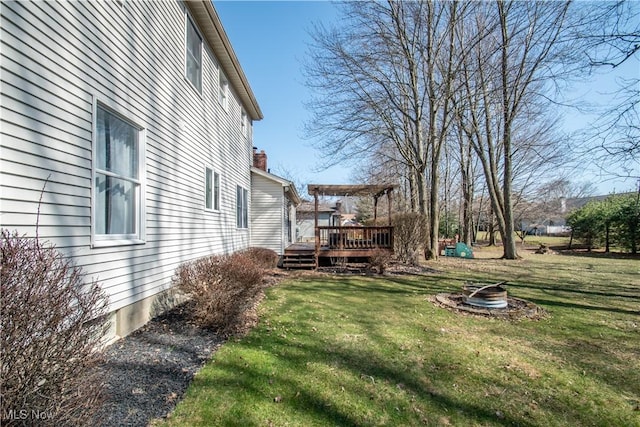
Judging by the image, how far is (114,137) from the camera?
4.49 metres

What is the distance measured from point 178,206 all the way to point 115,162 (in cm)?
217

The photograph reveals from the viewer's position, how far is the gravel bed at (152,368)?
2.82 meters

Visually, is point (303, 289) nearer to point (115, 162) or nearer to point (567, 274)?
point (115, 162)

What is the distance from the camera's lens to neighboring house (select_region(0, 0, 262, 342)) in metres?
3.03

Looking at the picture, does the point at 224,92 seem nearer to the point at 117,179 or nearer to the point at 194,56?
the point at 194,56

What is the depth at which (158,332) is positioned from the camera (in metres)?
4.75

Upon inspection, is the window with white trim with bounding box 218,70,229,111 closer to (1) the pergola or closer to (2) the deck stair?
(1) the pergola

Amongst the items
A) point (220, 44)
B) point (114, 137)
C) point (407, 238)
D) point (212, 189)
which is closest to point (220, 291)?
point (114, 137)

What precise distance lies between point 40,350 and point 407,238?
12.1 metres

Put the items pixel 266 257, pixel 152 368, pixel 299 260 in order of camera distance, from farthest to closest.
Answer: pixel 299 260 → pixel 266 257 → pixel 152 368

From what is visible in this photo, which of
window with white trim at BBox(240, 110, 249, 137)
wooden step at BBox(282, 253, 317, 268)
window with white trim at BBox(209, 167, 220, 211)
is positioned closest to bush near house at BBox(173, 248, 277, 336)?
window with white trim at BBox(209, 167, 220, 211)

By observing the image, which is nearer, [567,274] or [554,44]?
[567,274]

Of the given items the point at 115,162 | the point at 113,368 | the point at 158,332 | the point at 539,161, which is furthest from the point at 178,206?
the point at 539,161
